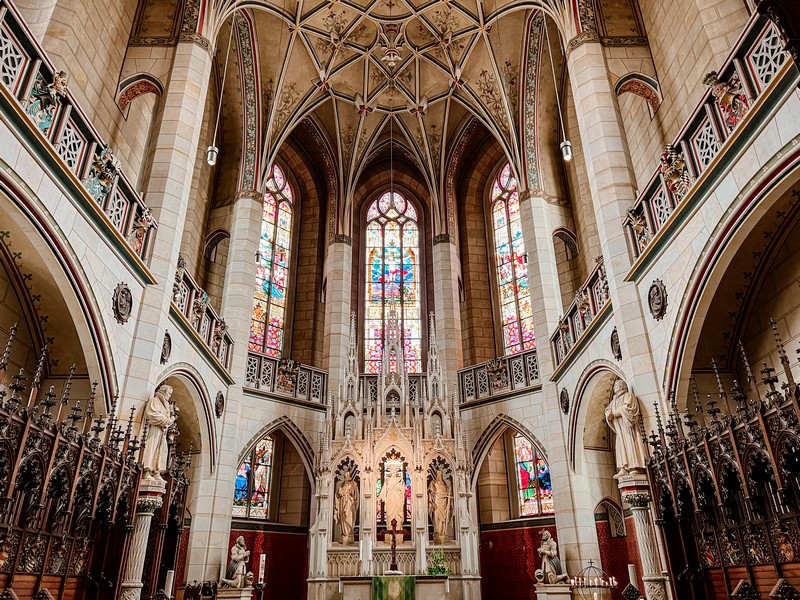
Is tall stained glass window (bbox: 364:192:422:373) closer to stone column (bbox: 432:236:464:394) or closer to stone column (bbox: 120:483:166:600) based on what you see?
stone column (bbox: 432:236:464:394)

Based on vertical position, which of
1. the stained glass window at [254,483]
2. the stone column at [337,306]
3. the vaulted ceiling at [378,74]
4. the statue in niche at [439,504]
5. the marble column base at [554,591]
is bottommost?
the marble column base at [554,591]

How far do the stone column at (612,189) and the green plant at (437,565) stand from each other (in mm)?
6519

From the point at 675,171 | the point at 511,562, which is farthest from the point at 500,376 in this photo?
the point at 675,171

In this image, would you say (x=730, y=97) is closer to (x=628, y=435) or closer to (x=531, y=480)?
(x=628, y=435)

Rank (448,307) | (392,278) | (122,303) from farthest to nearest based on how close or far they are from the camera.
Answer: (392,278)
(448,307)
(122,303)

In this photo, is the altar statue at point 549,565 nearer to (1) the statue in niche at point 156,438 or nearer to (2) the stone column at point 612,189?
(2) the stone column at point 612,189

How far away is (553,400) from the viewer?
51.9 ft

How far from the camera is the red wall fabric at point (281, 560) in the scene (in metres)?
16.8

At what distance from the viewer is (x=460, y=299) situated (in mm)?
20984

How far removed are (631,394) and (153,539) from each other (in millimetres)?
8286

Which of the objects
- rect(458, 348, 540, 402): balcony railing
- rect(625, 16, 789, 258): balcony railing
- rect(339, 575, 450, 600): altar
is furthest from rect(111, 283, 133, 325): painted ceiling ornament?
rect(458, 348, 540, 402): balcony railing

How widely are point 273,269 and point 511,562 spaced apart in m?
11.3

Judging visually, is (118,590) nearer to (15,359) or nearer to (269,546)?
(15,359)

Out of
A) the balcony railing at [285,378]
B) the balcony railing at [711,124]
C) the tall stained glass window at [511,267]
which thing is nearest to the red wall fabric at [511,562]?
the tall stained glass window at [511,267]
